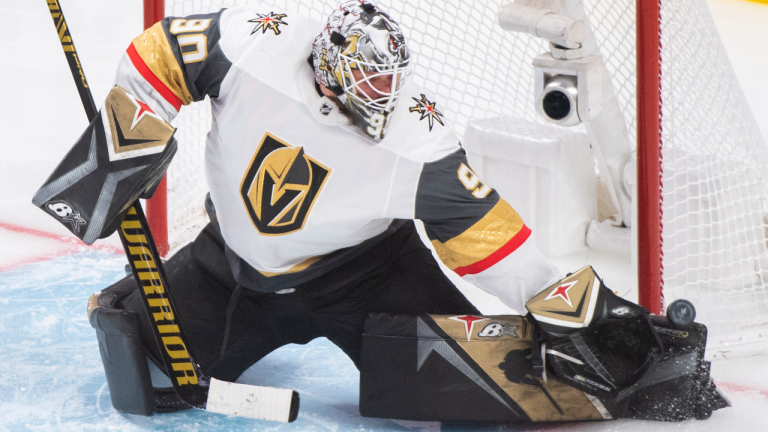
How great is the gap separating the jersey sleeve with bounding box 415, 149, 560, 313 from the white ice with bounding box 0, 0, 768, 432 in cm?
39

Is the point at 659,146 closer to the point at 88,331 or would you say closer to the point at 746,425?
the point at 746,425

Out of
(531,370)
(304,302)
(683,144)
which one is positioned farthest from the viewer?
(683,144)

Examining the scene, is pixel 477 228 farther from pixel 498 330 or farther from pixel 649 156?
pixel 649 156

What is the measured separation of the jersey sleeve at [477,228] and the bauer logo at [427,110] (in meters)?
0.09

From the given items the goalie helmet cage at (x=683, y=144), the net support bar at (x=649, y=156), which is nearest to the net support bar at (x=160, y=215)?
the goalie helmet cage at (x=683, y=144)

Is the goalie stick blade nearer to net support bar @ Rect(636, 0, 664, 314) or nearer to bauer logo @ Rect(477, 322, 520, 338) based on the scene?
bauer logo @ Rect(477, 322, 520, 338)

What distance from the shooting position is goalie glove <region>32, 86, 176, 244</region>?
164 cm

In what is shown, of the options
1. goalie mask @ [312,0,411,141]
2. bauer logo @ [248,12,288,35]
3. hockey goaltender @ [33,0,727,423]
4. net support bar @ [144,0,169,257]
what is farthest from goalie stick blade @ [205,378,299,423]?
net support bar @ [144,0,169,257]

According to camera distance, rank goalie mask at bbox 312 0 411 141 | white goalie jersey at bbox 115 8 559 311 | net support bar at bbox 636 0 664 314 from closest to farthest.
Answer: goalie mask at bbox 312 0 411 141, white goalie jersey at bbox 115 8 559 311, net support bar at bbox 636 0 664 314

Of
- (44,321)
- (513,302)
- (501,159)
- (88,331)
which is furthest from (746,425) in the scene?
(44,321)

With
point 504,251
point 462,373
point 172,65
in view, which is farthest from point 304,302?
point 172,65

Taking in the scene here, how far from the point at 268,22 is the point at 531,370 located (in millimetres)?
967

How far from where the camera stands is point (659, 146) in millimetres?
2178

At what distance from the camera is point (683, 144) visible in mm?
2344
